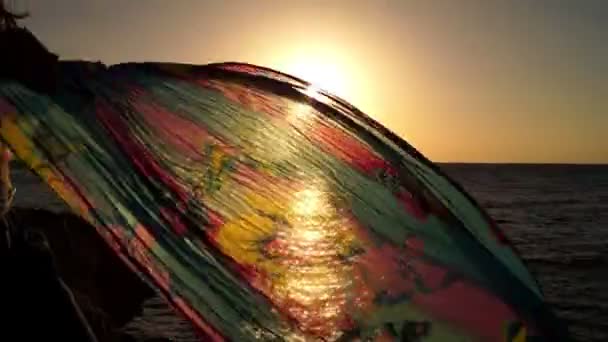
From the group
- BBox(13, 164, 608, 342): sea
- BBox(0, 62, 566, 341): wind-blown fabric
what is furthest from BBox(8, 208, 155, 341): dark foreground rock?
BBox(0, 62, 566, 341): wind-blown fabric

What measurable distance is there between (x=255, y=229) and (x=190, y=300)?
32.0 inches

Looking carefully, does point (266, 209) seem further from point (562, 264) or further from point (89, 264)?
point (562, 264)

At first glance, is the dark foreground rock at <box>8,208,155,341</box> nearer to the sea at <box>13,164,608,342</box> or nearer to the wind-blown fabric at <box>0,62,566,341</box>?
the sea at <box>13,164,608,342</box>

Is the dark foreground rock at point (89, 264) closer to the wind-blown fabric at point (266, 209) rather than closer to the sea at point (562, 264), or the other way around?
the sea at point (562, 264)

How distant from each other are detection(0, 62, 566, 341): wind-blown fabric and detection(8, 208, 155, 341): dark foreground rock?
2434 millimetres

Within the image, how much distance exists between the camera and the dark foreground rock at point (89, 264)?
609cm

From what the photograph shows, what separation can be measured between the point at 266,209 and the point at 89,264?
3.02 meters

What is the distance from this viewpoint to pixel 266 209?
156 inches

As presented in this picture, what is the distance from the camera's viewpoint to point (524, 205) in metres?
74.2

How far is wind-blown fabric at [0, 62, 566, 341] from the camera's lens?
325 cm

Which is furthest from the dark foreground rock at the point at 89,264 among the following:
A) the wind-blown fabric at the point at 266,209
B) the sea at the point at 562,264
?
the wind-blown fabric at the point at 266,209

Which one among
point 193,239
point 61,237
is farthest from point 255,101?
point 61,237

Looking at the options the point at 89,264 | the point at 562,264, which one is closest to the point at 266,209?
the point at 89,264

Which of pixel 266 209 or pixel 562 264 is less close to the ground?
pixel 562 264
